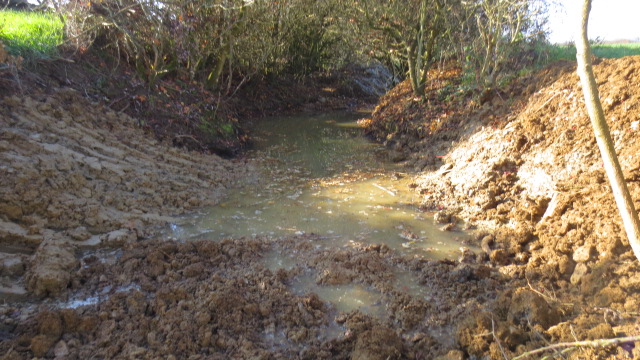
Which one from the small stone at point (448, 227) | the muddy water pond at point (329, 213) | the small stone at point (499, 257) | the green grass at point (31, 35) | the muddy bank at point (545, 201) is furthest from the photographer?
the green grass at point (31, 35)

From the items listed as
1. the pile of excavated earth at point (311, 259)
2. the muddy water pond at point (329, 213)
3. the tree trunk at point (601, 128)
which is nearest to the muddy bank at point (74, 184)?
the pile of excavated earth at point (311, 259)

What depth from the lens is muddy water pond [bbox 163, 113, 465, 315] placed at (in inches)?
189

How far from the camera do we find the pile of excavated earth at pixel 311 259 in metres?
3.22

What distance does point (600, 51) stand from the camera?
9.09 m

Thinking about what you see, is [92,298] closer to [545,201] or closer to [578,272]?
[578,272]

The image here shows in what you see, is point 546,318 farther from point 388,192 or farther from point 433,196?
point 388,192

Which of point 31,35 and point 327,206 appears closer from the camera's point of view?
point 327,206

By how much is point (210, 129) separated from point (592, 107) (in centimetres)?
823

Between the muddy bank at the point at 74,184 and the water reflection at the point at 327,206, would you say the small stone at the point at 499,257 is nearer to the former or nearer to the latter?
the water reflection at the point at 327,206

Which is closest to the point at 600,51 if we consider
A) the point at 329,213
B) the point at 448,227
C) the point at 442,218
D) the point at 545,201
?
the point at 545,201

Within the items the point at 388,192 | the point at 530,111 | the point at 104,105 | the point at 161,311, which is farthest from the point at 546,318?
the point at 104,105

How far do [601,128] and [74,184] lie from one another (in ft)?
18.5

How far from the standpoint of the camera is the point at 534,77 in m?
7.46

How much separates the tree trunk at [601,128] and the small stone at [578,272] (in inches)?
64.1
